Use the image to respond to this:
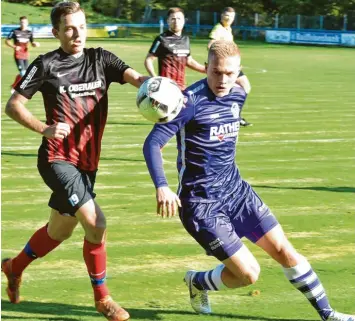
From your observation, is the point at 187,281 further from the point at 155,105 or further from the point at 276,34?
the point at 276,34

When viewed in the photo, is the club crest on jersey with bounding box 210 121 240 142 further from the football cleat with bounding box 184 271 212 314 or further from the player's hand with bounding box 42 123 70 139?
the football cleat with bounding box 184 271 212 314

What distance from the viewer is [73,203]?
22.4 ft

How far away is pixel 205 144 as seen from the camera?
6.56m

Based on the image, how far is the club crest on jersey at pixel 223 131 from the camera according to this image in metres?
6.57

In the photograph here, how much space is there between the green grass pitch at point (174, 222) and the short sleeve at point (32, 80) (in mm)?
1668

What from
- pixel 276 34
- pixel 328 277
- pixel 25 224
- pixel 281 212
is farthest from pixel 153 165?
pixel 276 34

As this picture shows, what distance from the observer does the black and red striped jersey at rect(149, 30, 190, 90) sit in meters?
17.4

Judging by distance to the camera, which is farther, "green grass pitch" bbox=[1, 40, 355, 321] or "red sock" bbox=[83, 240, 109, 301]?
"green grass pitch" bbox=[1, 40, 355, 321]

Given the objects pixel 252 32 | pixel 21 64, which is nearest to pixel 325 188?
pixel 21 64

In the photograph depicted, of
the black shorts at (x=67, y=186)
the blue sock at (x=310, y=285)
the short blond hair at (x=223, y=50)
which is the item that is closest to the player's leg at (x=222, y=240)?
the blue sock at (x=310, y=285)

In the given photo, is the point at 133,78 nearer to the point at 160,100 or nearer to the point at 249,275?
the point at 160,100

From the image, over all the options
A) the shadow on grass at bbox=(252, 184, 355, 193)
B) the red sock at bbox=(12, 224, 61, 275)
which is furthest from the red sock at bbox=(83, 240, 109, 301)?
the shadow on grass at bbox=(252, 184, 355, 193)

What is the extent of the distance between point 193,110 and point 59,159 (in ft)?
3.86

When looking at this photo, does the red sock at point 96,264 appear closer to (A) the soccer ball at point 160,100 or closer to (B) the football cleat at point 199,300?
(B) the football cleat at point 199,300
